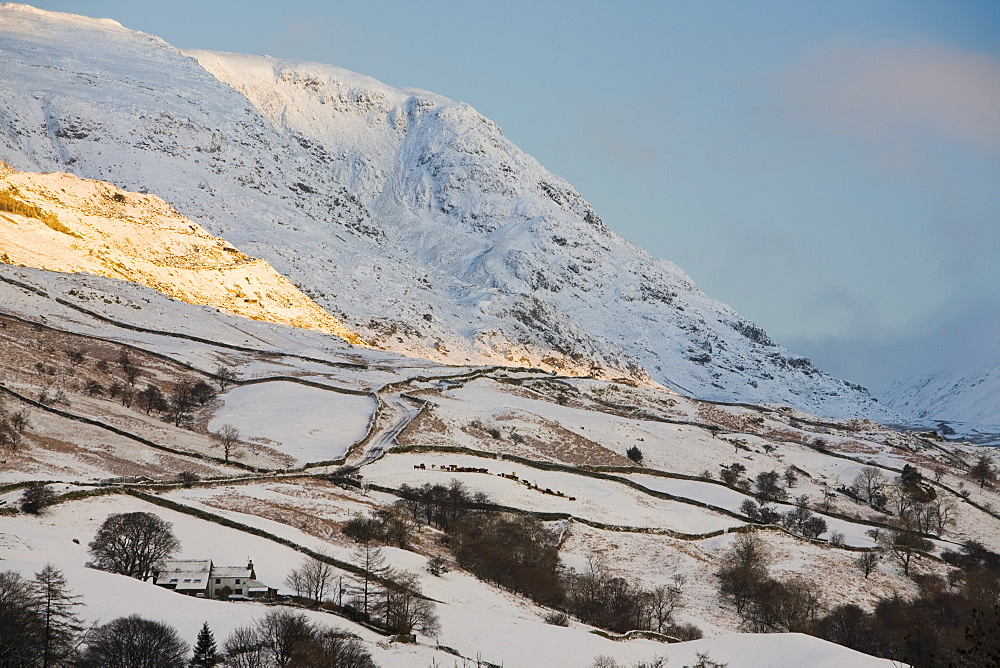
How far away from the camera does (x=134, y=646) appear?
24.8 meters

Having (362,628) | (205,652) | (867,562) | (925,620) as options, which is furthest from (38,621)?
(867,562)

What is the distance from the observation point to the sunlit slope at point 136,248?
4469 inches

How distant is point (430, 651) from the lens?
3022 centimetres

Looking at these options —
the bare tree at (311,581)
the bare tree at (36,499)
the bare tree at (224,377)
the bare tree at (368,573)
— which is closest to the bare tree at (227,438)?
the bare tree at (224,377)

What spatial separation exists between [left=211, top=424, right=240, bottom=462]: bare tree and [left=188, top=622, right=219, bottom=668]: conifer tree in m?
30.9

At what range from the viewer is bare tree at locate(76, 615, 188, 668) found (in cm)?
2444

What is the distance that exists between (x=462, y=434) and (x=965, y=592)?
1423 inches

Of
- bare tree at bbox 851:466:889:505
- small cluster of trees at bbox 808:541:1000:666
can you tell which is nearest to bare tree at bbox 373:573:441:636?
small cluster of trees at bbox 808:541:1000:666

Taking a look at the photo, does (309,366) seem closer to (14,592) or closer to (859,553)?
(859,553)

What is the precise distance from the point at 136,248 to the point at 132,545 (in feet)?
329

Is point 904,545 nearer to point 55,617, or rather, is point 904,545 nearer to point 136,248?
point 55,617

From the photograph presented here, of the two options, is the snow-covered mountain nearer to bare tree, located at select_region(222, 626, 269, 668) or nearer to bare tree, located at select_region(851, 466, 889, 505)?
bare tree, located at select_region(851, 466, 889, 505)

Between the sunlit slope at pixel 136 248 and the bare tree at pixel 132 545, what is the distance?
8031cm

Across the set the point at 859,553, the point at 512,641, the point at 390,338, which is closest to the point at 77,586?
the point at 512,641
